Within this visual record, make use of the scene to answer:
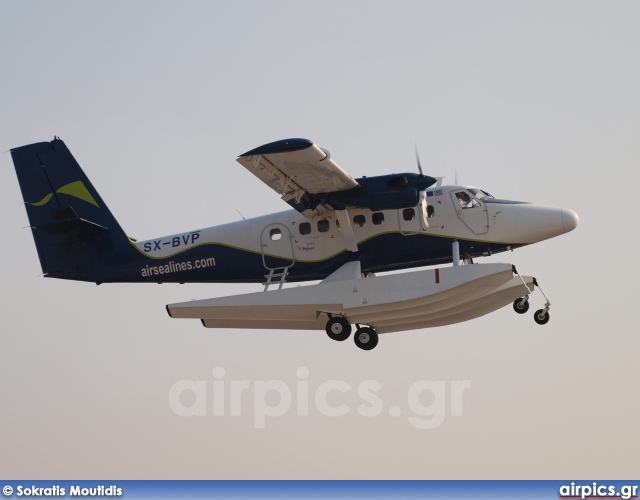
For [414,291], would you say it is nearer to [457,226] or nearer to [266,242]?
[457,226]

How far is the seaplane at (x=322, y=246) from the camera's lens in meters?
20.3

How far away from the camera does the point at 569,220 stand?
2106 centimetres

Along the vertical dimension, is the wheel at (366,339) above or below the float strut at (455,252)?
below

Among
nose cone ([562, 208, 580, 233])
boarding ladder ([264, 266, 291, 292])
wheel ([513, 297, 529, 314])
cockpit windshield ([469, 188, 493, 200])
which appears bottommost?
wheel ([513, 297, 529, 314])

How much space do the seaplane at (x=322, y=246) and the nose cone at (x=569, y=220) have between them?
1.0 inches

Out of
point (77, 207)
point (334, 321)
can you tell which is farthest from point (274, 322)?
point (77, 207)

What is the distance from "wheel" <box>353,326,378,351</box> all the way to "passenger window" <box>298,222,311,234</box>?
2197 millimetres

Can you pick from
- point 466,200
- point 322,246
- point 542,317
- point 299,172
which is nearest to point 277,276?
point 322,246

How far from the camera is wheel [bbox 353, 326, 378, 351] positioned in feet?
71.5

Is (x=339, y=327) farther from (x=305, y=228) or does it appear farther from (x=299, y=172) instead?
(x=299, y=172)

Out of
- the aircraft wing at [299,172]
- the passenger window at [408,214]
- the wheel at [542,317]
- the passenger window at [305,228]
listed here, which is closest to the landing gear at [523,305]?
the wheel at [542,317]

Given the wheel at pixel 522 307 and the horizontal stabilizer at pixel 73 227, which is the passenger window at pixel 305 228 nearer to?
the horizontal stabilizer at pixel 73 227

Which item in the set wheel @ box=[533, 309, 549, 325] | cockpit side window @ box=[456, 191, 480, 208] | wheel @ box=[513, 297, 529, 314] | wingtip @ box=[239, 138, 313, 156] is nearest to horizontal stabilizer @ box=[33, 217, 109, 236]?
wingtip @ box=[239, 138, 313, 156]

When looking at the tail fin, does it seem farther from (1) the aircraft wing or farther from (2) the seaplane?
(1) the aircraft wing
